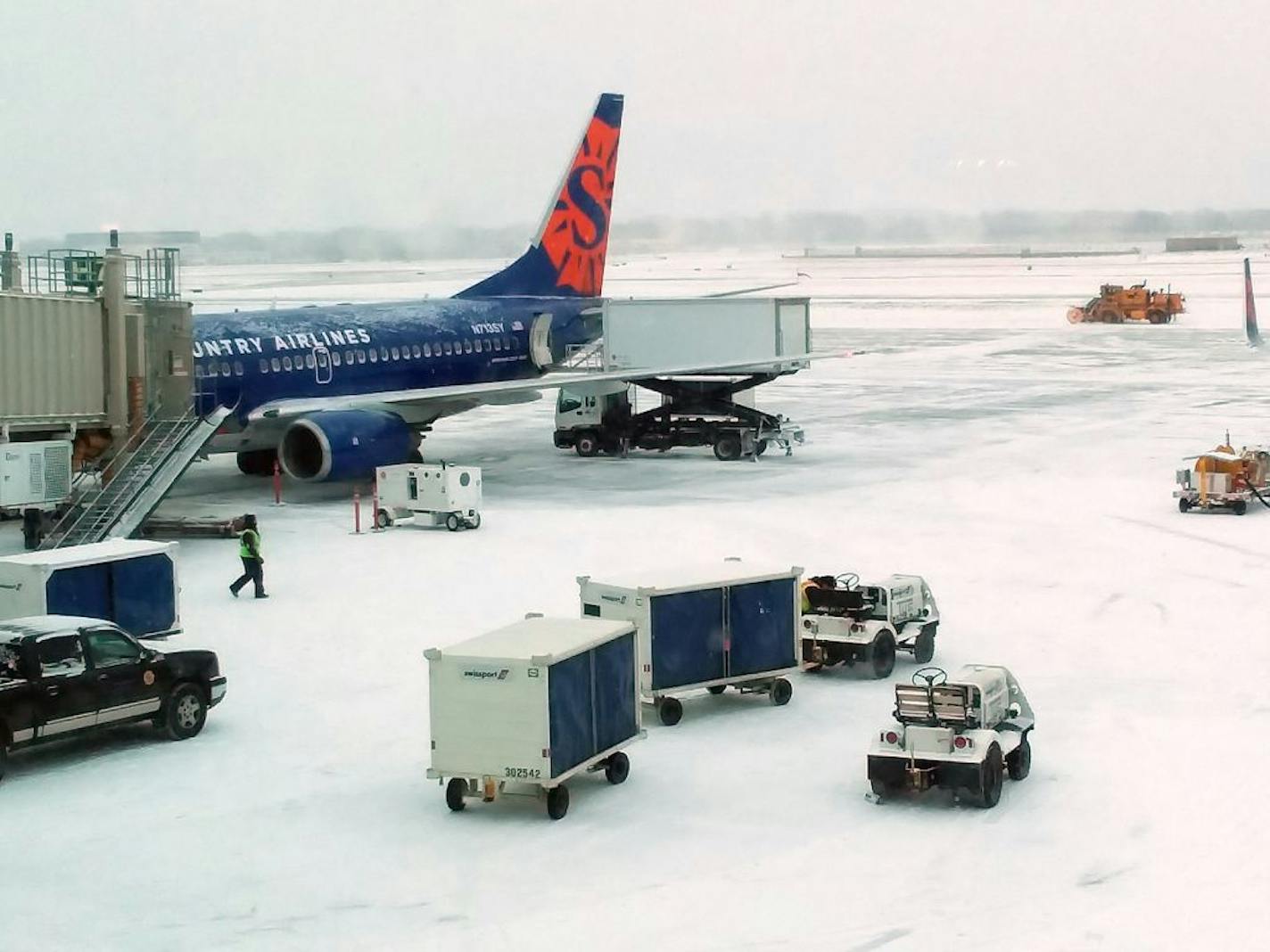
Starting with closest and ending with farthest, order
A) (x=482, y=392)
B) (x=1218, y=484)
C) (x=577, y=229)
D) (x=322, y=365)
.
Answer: (x=1218, y=484)
(x=482, y=392)
(x=322, y=365)
(x=577, y=229)

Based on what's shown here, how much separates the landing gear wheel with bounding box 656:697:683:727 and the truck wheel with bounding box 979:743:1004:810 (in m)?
4.43

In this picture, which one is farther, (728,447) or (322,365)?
(728,447)

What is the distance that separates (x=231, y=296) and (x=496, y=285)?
3689 inches

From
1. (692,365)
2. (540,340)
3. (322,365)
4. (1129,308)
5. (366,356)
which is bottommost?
(692,365)

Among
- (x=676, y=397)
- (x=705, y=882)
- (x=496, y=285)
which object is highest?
(x=496, y=285)

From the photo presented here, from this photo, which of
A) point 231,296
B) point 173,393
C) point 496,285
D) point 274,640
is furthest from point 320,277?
point 274,640

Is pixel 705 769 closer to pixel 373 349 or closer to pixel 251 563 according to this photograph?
pixel 251 563

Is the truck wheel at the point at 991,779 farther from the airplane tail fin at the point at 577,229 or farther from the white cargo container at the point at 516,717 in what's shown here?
the airplane tail fin at the point at 577,229

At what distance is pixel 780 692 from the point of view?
2262 cm

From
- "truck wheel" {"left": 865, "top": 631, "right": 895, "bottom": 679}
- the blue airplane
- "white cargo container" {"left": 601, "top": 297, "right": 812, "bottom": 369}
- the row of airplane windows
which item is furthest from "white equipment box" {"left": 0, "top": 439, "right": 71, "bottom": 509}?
"white cargo container" {"left": 601, "top": 297, "right": 812, "bottom": 369}

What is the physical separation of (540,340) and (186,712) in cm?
3087

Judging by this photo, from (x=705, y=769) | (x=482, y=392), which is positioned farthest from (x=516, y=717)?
(x=482, y=392)

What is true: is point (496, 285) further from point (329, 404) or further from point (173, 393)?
point (173, 393)

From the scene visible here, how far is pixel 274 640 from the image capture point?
26.4 metres
